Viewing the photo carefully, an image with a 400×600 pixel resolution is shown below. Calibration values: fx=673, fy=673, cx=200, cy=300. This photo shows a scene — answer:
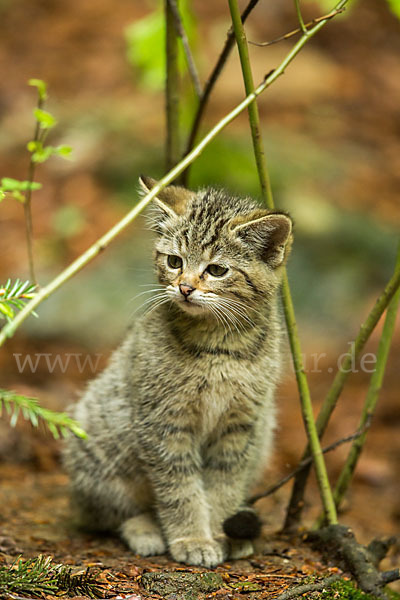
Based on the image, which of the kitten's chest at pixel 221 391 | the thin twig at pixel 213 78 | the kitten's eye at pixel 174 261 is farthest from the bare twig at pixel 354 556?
the thin twig at pixel 213 78

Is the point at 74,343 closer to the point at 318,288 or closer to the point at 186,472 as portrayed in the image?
the point at 318,288

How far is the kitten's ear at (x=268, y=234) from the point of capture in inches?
120

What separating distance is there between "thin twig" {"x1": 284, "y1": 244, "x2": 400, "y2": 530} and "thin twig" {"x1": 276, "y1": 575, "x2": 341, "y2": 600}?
0.66 meters

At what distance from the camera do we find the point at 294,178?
8.21 metres

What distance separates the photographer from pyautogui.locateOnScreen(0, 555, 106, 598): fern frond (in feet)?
7.70

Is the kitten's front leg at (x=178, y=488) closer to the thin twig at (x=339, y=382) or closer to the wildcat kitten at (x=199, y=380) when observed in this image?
the wildcat kitten at (x=199, y=380)

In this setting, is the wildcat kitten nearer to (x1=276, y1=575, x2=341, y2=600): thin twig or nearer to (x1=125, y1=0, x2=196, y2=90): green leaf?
(x1=276, y1=575, x2=341, y2=600): thin twig

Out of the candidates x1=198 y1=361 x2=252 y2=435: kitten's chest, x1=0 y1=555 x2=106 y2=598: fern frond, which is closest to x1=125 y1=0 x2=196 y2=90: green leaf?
x1=198 y1=361 x2=252 y2=435: kitten's chest

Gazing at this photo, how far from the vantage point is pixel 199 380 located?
3.18 metres

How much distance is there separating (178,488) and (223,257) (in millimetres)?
1140

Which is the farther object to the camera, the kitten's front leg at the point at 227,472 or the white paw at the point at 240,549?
the kitten's front leg at the point at 227,472

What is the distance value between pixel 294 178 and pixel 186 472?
18.3ft

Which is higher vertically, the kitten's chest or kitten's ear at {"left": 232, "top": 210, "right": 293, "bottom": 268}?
kitten's ear at {"left": 232, "top": 210, "right": 293, "bottom": 268}

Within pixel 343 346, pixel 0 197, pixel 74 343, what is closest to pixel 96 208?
pixel 74 343
